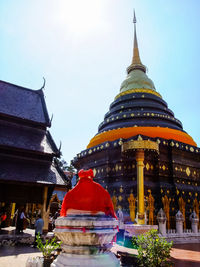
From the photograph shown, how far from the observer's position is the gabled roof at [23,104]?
514 inches

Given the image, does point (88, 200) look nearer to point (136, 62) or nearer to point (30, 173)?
point (30, 173)

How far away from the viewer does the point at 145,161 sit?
16812 millimetres

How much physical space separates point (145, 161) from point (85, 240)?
14150 mm

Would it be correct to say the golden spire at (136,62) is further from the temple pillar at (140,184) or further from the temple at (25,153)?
the temple at (25,153)

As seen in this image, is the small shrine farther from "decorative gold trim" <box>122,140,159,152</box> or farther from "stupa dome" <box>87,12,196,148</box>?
"stupa dome" <box>87,12,196,148</box>

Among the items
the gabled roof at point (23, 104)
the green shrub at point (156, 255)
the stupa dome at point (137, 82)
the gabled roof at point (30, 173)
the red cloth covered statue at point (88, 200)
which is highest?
the stupa dome at point (137, 82)

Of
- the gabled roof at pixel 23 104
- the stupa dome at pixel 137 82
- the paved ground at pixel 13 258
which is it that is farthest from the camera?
the stupa dome at pixel 137 82

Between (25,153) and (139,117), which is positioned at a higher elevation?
(139,117)

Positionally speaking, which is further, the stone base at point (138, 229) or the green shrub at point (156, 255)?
the stone base at point (138, 229)

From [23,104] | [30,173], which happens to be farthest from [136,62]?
[30,173]

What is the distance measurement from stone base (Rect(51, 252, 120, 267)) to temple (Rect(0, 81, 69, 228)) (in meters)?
7.37

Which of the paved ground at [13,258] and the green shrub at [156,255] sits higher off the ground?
the green shrub at [156,255]

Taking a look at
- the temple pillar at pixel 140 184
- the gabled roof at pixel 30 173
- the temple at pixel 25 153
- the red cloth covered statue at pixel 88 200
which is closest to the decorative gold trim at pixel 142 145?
the temple pillar at pixel 140 184

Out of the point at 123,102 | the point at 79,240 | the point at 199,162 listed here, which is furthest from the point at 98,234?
the point at 123,102
